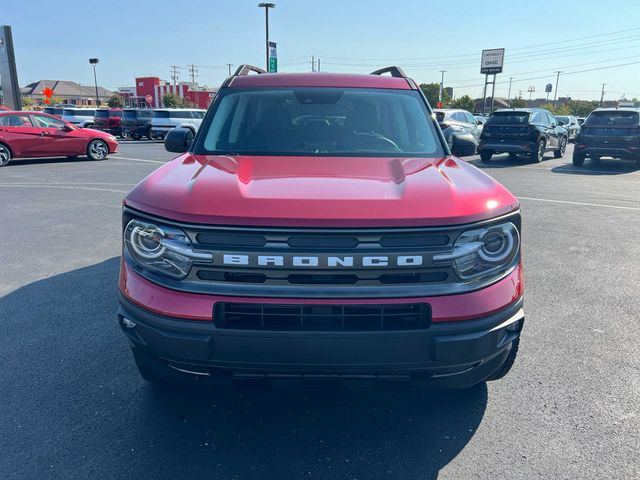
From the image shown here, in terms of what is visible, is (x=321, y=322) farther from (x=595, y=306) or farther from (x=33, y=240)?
(x=33, y=240)

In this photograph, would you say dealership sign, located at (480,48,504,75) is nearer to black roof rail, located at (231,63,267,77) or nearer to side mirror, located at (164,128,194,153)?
black roof rail, located at (231,63,267,77)

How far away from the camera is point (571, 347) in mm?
3539

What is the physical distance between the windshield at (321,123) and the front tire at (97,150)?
1418 centimetres

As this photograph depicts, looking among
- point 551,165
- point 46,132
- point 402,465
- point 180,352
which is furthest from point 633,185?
point 46,132

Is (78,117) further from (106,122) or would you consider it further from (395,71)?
(395,71)

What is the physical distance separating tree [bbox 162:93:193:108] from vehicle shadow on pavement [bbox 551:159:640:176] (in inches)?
2200

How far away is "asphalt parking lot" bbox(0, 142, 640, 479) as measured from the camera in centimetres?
235

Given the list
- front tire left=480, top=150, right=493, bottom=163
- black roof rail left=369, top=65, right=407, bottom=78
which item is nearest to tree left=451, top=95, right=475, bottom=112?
front tire left=480, top=150, right=493, bottom=163

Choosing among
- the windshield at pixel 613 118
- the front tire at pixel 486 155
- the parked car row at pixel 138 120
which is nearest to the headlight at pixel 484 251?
the front tire at pixel 486 155

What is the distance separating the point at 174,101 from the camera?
64.1m

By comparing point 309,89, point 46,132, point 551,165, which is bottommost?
point 551,165

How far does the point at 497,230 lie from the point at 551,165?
15804mm

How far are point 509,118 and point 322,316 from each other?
Answer: 15.6 metres

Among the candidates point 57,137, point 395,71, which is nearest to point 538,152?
point 395,71
